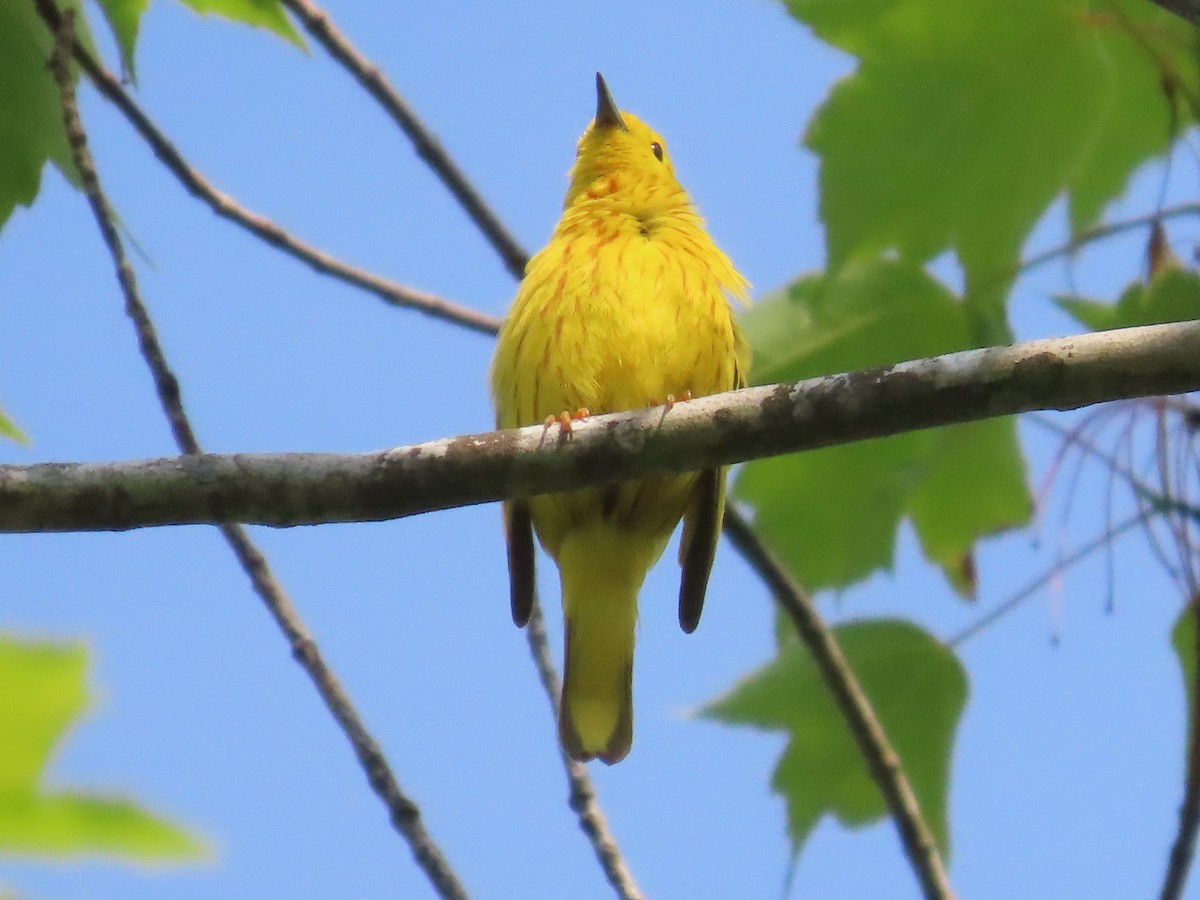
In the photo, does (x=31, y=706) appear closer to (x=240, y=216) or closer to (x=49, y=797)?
(x=49, y=797)

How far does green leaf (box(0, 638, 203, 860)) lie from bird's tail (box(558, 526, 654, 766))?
3.10m

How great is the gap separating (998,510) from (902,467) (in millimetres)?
317

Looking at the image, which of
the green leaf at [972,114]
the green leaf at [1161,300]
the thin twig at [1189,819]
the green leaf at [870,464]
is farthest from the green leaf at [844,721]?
Result: the green leaf at [1161,300]

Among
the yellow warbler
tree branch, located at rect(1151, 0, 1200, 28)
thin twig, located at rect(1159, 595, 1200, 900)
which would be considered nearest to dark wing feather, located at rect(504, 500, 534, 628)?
the yellow warbler

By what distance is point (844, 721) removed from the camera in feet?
11.3

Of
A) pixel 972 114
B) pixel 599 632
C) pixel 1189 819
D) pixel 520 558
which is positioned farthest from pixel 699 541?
pixel 1189 819

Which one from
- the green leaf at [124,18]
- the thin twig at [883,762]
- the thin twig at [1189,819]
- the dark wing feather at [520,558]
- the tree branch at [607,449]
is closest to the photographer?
the tree branch at [607,449]

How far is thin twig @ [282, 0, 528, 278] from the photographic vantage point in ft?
14.3

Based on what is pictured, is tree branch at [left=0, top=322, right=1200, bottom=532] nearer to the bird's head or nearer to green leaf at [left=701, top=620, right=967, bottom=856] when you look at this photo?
green leaf at [left=701, top=620, right=967, bottom=856]

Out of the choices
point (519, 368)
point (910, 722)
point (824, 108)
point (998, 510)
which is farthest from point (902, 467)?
point (519, 368)

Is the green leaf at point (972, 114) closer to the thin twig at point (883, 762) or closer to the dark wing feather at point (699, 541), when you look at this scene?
the thin twig at point (883, 762)

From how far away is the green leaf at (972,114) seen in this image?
3.18 metres

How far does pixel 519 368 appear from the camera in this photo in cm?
430

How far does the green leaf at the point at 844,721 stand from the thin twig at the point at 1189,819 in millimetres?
718
